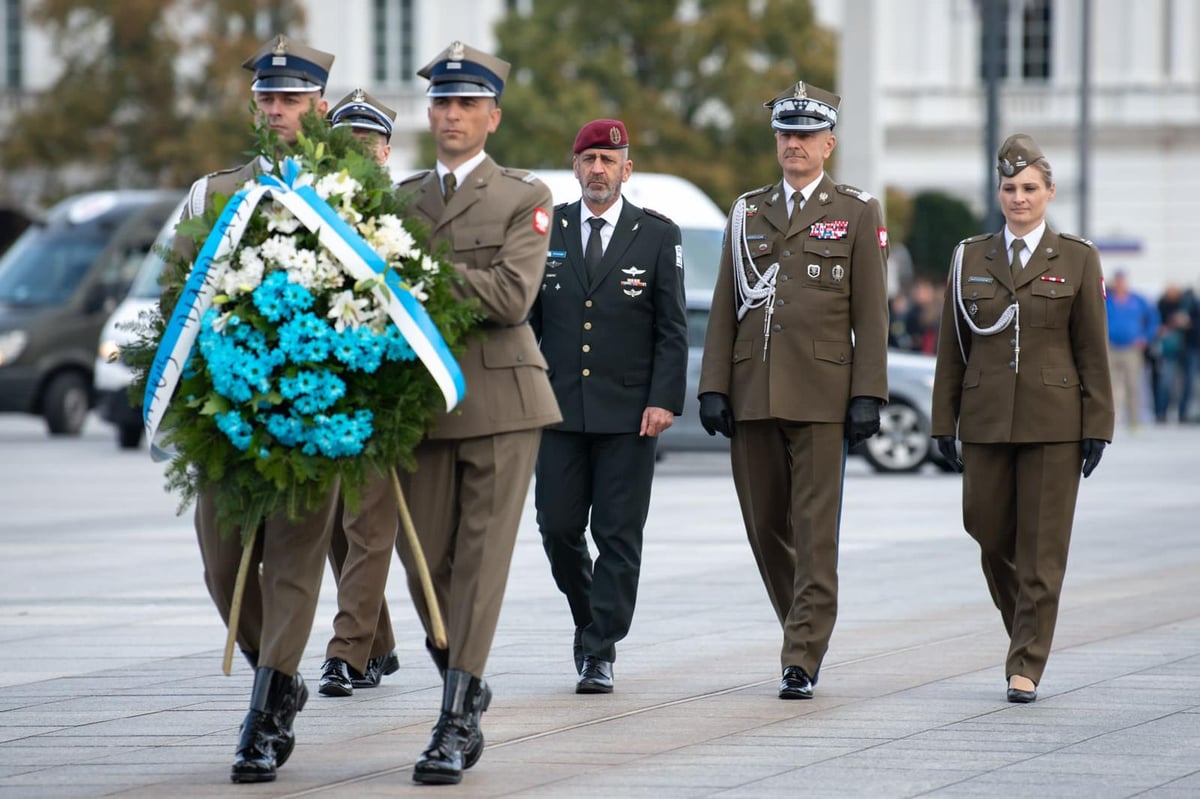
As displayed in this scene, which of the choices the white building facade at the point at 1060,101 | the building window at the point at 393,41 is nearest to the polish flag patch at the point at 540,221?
the white building facade at the point at 1060,101

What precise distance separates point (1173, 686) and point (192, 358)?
3.87 m

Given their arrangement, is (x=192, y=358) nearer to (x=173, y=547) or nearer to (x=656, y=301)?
(x=656, y=301)

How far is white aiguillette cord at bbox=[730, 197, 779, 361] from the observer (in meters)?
8.16

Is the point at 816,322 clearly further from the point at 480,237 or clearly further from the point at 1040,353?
the point at 480,237

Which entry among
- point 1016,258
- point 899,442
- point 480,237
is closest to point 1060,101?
point 899,442

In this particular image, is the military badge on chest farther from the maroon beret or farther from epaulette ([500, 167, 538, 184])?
epaulette ([500, 167, 538, 184])

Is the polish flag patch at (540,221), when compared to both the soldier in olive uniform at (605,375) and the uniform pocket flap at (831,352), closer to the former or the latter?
the soldier in olive uniform at (605,375)

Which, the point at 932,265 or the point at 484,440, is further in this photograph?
the point at 932,265

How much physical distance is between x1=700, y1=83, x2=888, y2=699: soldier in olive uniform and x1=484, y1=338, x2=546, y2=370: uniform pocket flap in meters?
1.46

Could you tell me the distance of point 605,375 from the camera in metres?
8.22

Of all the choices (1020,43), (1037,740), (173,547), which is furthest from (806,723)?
(1020,43)

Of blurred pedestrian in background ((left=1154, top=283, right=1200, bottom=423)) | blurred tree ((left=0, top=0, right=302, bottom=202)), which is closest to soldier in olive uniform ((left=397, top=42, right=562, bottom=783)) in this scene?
blurred pedestrian in background ((left=1154, top=283, right=1200, bottom=423))

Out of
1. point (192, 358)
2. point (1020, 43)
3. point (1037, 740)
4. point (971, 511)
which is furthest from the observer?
point (1020, 43)

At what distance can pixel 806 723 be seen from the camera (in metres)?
7.39
